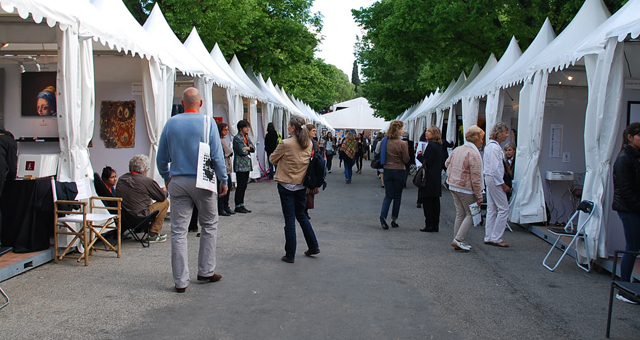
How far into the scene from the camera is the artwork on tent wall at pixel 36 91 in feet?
25.2

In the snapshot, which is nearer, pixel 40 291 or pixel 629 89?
pixel 40 291

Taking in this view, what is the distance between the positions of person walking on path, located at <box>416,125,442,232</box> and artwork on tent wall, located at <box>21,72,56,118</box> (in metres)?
5.83

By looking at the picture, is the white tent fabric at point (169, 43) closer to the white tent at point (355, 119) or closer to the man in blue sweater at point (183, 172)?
the man in blue sweater at point (183, 172)

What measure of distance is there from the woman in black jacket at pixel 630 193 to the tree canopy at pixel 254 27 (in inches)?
663

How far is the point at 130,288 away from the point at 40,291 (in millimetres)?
823

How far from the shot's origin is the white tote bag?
17.3 ft

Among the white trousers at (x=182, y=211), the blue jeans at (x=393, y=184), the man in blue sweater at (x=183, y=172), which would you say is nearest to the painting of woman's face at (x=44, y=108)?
the man in blue sweater at (x=183, y=172)

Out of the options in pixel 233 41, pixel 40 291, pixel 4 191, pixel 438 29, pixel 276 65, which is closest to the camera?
pixel 40 291

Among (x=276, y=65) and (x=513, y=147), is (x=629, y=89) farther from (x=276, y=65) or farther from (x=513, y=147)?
(x=276, y=65)

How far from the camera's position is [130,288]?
5.46 metres

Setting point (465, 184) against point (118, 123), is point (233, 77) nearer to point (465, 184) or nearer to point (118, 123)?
point (118, 123)

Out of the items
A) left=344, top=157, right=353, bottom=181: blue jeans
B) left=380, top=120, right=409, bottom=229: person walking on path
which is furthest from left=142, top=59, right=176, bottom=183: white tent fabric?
left=344, top=157, right=353, bottom=181: blue jeans

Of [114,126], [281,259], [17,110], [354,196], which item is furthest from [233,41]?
[281,259]

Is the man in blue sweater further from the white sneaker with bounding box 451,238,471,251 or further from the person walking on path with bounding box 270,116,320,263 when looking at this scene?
the white sneaker with bounding box 451,238,471,251
